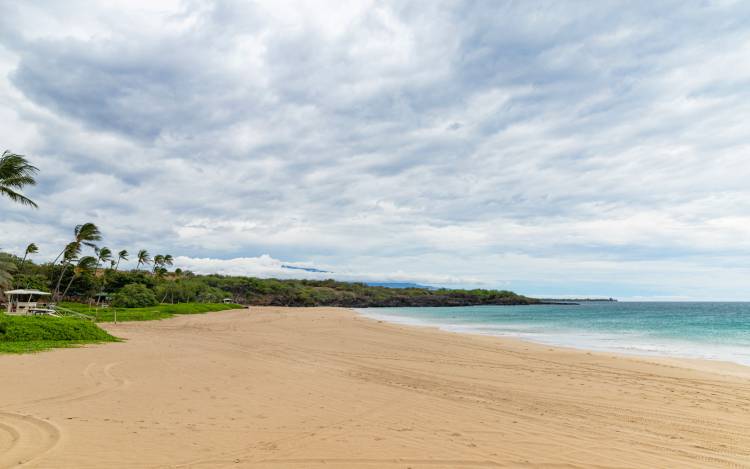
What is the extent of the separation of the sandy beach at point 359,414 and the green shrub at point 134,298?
3926 centimetres

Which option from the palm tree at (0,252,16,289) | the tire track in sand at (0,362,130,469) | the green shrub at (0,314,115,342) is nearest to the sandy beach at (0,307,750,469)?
the tire track in sand at (0,362,130,469)

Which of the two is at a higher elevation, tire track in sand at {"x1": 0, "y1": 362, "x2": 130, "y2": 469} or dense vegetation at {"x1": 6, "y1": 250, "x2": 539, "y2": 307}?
dense vegetation at {"x1": 6, "y1": 250, "x2": 539, "y2": 307}

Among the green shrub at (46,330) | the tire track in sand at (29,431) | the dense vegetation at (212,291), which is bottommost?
the tire track in sand at (29,431)

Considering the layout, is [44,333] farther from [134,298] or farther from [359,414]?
[134,298]

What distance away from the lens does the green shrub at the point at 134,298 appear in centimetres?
4912

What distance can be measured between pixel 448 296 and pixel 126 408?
146 meters

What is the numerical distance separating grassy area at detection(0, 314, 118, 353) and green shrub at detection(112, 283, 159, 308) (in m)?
34.4

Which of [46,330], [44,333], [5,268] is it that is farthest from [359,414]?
[5,268]

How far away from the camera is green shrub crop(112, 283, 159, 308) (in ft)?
161

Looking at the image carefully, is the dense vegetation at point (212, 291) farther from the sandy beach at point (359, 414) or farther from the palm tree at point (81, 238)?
the sandy beach at point (359, 414)

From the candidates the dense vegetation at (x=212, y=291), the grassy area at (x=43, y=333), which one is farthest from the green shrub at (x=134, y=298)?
the grassy area at (x=43, y=333)

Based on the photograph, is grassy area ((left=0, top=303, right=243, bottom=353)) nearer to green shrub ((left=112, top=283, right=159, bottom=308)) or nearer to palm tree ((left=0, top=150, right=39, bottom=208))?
palm tree ((left=0, top=150, right=39, bottom=208))

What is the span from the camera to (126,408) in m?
7.64

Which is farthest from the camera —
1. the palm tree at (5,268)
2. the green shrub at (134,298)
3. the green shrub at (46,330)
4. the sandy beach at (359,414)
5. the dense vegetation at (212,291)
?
the dense vegetation at (212,291)
